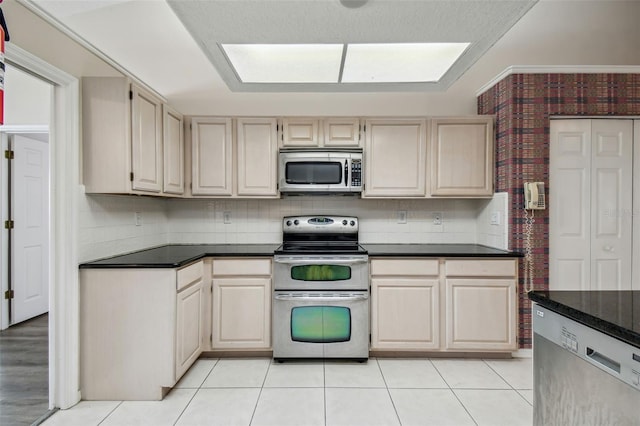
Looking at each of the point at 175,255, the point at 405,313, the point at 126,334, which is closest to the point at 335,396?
the point at 405,313

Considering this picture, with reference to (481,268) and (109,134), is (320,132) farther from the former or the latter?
(481,268)

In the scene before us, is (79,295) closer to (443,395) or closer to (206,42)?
(206,42)

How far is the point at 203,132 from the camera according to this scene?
3.03 meters

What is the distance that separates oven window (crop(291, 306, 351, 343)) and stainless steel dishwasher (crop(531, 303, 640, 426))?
152cm

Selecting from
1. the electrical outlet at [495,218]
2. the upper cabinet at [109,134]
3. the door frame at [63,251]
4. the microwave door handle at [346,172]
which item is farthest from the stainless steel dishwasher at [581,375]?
the door frame at [63,251]

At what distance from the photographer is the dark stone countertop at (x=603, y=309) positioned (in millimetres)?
990

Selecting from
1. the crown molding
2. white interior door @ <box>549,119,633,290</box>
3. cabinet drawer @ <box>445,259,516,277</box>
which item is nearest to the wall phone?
white interior door @ <box>549,119,633,290</box>

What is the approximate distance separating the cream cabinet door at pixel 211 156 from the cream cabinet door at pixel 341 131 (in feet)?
2.91

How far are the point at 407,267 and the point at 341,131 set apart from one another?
1.33 m

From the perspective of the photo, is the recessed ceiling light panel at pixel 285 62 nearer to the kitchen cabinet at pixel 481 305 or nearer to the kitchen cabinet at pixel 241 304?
the kitchen cabinet at pixel 241 304

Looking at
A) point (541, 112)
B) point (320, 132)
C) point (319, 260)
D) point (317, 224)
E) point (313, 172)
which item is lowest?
point (319, 260)

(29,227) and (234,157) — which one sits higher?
(234,157)

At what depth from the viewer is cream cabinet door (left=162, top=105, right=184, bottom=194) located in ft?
8.89

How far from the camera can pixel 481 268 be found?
9.02ft
